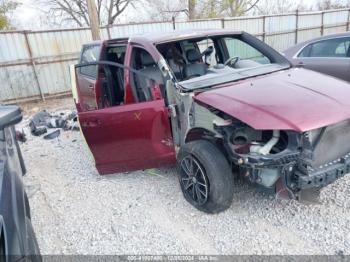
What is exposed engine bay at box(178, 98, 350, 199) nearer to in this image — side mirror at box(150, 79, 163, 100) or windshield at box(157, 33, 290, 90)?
side mirror at box(150, 79, 163, 100)

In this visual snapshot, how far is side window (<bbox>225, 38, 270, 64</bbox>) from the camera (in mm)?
3820

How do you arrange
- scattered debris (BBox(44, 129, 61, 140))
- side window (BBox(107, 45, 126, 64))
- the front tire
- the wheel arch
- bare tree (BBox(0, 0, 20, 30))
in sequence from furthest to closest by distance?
1. bare tree (BBox(0, 0, 20, 30))
2. scattered debris (BBox(44, 129, 61, 140))
3. side window (BBox(107, 45, 126, 64))
4. the front tire
5. the wheel arch

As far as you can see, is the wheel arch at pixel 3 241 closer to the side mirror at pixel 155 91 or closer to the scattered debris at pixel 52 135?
the side mirror at pixel 155 91

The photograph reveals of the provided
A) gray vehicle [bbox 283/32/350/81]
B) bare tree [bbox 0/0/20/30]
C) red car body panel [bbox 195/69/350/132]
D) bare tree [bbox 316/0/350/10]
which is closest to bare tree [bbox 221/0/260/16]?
bare tree [bbox 316/0/350/10]

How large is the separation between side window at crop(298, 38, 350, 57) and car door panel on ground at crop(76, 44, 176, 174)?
12.7 feet

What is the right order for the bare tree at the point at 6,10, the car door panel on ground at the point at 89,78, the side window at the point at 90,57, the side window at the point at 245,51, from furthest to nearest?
the bare tree at the point at 6,10 → the side window at the point at 90,57 → the car door panel on ground at the point at 89,78 → the side window at the point at 245,51

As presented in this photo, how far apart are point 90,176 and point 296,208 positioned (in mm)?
2588

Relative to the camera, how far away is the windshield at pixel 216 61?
3325 mm

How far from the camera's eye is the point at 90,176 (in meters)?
4.07

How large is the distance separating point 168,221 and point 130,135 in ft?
3.31

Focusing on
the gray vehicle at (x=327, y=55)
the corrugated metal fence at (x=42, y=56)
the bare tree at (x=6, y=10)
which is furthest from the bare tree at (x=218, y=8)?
the gray vehicle at (x=327, y=55)

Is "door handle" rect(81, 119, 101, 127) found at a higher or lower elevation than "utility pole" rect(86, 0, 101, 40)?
lower

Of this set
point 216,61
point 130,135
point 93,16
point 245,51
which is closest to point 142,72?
point 130,135

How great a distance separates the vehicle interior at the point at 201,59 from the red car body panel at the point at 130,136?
2.10 feet
